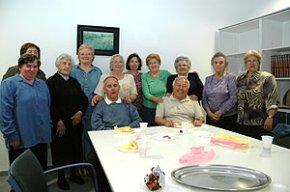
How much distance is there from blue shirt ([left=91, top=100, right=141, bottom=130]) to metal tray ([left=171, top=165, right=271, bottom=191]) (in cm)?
136

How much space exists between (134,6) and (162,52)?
0.78 metres

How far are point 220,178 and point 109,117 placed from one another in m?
1.57

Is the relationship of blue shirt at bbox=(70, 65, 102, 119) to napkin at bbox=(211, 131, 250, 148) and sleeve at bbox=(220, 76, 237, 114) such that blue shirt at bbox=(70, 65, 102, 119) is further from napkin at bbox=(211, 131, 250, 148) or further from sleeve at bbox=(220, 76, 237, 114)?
napkin at bbox=(211, 131, 250, 148)

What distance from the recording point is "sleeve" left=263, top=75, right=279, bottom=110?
2.83 metres

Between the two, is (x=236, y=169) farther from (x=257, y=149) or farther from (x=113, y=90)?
(x=113, y=90)

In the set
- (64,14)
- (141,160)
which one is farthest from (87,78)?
(141,160)

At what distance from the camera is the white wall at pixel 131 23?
135 inches

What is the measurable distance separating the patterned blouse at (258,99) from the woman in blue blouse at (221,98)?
145 millimetres

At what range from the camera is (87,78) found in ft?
10.6

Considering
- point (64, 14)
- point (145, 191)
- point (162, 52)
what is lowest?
point (145, 191)

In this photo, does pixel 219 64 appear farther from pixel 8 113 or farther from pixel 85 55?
pixel 8 113

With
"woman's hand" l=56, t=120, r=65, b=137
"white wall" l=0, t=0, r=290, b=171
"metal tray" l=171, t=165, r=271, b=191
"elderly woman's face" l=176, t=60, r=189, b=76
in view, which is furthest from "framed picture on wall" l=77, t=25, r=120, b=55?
"metal tray" l=171, t=165, r=271, b=191

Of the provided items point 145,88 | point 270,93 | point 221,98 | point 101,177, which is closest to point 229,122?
point 221,98

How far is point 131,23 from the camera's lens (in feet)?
12.8
